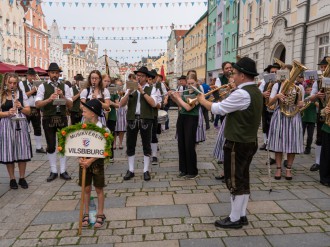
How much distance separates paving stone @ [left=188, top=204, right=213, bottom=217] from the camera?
4383 mm

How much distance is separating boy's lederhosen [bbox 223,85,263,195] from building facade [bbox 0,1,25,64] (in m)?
33.7

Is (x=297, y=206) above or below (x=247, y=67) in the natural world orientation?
below

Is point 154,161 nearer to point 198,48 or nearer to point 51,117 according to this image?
point 51,117

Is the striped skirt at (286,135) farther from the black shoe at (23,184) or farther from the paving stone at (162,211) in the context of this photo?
the black shoe at (23,184)

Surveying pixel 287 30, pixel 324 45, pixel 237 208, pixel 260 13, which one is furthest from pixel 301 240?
pixel 260 13

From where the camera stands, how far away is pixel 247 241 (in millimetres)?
3613

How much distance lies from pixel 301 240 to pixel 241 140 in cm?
132

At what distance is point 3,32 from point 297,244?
36.5 m

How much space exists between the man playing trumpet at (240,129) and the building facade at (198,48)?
3329 cm

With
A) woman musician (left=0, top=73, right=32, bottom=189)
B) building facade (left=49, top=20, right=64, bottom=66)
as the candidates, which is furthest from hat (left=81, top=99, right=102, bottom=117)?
building facade (left=49, top=20, right=64, bottom=66)

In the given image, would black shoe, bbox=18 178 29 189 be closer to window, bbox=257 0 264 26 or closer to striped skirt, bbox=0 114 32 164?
striped skirt, bbox=0 114 32 164

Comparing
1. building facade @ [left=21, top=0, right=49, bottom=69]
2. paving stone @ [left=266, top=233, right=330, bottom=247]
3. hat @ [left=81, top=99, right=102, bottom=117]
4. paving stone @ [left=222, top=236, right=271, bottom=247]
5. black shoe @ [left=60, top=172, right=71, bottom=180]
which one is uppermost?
building facade @ [left=21, top=0, right=49, bottom=69]

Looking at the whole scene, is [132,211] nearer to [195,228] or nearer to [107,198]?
[107,198]

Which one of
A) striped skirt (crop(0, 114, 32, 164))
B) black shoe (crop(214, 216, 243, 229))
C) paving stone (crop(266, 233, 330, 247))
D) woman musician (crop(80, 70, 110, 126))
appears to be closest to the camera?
paving stone (crop(266, 233, 330, 247))
